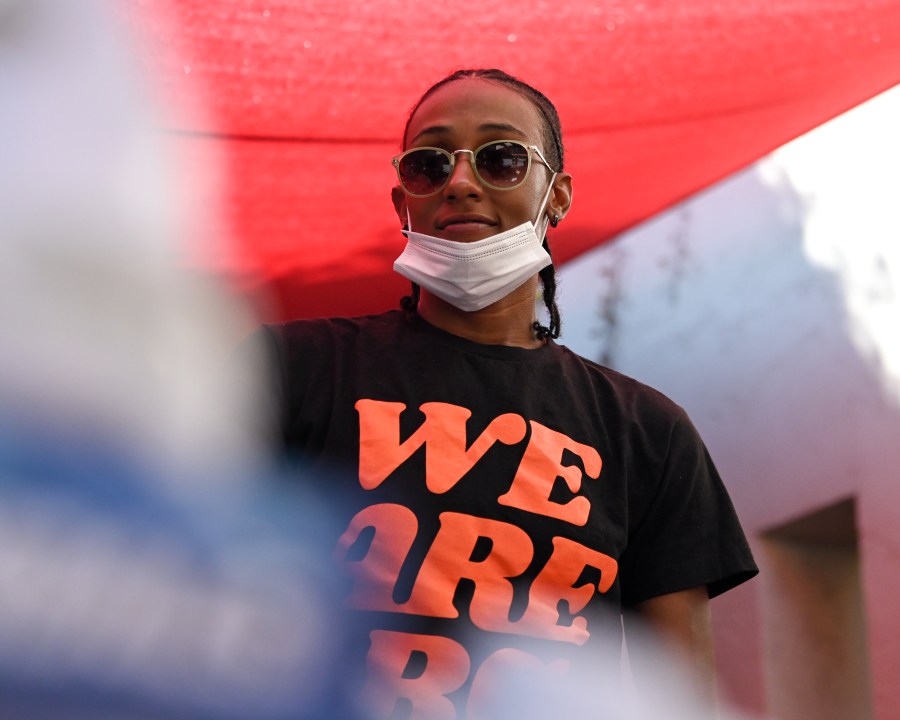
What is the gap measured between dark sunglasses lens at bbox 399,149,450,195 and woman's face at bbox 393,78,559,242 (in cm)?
1

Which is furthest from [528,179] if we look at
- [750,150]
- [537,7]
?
[750,150]

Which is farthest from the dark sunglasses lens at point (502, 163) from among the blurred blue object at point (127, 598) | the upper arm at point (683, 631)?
the blurred blue object at point (127, 598)

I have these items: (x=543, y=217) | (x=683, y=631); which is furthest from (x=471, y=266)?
(x=683, y=631)

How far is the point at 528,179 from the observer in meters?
1.99

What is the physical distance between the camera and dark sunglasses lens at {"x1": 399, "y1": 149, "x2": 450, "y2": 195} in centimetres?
194

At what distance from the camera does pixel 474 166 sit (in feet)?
6.33

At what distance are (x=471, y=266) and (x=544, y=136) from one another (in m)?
0.30

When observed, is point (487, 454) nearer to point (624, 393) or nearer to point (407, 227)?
point (624, 393)

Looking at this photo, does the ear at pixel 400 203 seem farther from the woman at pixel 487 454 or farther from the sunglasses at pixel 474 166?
the sunglasses at pixel 474 166

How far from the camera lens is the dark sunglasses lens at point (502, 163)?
1940mm

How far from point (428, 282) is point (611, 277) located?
2064mm

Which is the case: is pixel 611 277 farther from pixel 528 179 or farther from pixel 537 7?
pixel 528 179

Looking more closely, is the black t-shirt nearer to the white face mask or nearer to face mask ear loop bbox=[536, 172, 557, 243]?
the white face mask

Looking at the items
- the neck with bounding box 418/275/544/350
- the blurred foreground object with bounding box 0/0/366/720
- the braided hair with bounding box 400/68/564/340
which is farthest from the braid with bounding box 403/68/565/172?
the blurred foreground object with bounding box 0/0/366/720
